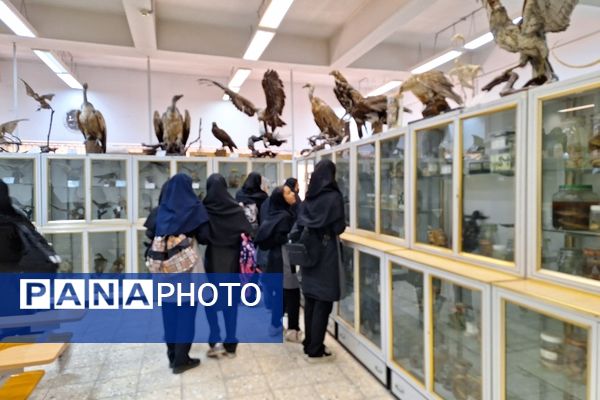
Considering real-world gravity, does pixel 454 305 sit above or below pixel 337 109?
below

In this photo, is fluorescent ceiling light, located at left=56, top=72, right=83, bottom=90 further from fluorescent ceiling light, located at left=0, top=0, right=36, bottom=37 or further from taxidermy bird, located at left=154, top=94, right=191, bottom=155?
taxidermy bird, located at left=154, top=94, right=191, bottom=155

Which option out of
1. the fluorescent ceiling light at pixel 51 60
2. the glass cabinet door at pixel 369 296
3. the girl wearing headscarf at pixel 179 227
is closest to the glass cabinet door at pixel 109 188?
the fluorescent ceiling light at pixel 51 60

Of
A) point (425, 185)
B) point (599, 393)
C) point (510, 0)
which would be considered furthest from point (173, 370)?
point (510, 0)

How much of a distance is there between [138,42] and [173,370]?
12.6ft

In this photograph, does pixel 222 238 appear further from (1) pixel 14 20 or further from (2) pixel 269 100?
(1) pixel 14 20

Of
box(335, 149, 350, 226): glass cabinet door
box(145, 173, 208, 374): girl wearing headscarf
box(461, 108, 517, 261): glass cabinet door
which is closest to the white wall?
box(335, 149, 350, 226): glass cabinet door

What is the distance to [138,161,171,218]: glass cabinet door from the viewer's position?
475 centimetres

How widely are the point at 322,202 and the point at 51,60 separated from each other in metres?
5.16

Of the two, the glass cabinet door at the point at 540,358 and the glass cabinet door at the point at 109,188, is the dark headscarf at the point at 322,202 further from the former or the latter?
the glass cabinet door at the point at 109,188

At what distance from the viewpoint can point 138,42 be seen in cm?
458

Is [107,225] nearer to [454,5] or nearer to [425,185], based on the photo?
[425,185]

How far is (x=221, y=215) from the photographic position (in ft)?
9.53

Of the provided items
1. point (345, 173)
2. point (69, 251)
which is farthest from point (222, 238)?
point (69, 251)

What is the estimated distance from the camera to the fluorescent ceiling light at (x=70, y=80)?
6.26 meters
